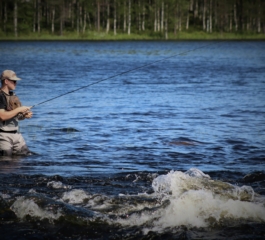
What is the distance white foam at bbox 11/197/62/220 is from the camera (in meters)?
6.91

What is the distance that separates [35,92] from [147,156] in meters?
13.2

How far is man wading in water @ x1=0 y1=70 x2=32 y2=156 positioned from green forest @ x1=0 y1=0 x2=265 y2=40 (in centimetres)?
7927

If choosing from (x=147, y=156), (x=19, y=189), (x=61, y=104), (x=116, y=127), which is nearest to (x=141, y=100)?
(x=61, y=104)

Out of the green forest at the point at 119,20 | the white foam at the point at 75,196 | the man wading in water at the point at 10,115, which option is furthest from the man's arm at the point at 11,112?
the green forest at the point at 119,20

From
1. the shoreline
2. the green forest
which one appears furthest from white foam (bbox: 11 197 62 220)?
the shoreline

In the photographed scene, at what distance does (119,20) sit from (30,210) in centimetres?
9455

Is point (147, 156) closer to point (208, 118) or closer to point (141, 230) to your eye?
point (141, 230)

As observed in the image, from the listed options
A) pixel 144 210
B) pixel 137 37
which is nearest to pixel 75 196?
pixel 144 210

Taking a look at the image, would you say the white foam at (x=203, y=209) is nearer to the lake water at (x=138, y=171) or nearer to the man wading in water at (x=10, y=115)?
the lake water at (x=138, y=171)

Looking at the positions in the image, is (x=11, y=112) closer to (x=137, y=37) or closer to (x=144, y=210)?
(x=144, y=210)

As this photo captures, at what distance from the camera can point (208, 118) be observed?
1631 cm

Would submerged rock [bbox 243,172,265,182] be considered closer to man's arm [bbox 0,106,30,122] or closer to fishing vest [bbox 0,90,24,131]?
man's arm [bbox 0,106,30,122]

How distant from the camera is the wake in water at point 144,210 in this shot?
21.5 ft

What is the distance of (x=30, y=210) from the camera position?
6992 mm
